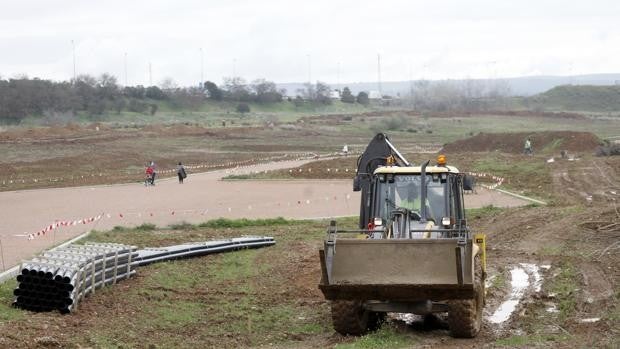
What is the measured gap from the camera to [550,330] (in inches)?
558

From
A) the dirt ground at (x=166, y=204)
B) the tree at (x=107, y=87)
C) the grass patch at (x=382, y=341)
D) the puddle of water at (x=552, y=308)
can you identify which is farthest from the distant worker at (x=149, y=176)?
the tree at (x=107, y=87)

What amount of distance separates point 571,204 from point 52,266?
908 inches

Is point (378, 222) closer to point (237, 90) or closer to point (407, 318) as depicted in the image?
point (407, 318)

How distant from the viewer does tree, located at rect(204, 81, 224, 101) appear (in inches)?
5840

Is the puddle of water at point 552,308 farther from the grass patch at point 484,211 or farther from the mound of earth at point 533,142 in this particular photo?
the mound of earth at point 533,142

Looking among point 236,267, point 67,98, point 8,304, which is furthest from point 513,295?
point 67,98

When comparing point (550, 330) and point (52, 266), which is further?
point (52, 266)

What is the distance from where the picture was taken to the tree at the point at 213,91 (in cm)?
14832

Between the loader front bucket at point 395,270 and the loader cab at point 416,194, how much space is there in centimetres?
164

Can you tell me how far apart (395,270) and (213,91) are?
453 ft

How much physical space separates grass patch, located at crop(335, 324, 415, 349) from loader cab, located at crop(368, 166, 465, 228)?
1794 millimetres

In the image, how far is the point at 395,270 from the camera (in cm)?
1307

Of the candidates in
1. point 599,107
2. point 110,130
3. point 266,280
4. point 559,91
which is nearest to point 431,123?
point 110,130

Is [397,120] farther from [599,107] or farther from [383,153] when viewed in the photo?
[383,153]
